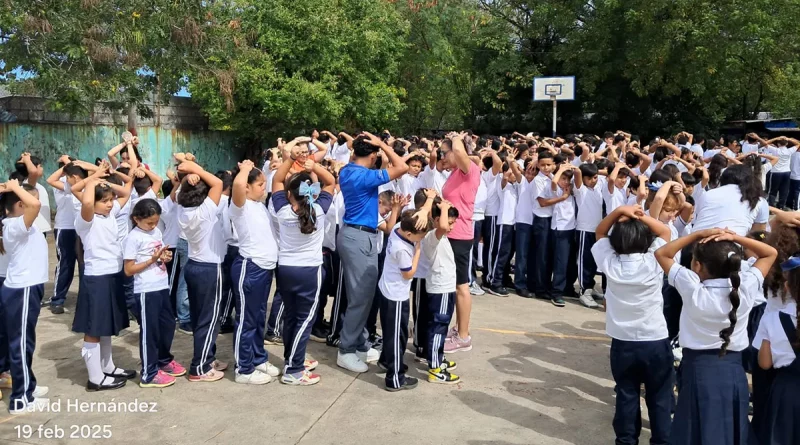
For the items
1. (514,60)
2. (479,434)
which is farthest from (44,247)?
(514,60)

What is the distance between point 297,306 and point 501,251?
3734 millimetres

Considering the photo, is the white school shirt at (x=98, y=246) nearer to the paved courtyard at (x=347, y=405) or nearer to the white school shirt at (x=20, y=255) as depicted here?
the white school shirt at (x=20, y=255)

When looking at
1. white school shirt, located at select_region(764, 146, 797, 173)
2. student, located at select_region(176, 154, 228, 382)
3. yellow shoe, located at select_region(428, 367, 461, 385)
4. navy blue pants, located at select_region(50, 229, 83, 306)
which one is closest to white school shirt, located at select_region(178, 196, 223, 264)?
student, located at select_region(176, 154, 228, 382)

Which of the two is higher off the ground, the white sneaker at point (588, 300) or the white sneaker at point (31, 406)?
the white sneaker at point (588, 300)

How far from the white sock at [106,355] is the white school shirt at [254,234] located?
4.06 feet

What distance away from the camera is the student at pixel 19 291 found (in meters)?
4.52

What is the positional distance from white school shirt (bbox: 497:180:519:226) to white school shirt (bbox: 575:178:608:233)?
804mm

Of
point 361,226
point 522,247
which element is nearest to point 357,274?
point 361,226

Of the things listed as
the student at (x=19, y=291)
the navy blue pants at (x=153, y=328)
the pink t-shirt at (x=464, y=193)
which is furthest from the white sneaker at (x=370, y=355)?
the student at (x=19, y=291)

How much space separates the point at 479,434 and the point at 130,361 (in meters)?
3.15

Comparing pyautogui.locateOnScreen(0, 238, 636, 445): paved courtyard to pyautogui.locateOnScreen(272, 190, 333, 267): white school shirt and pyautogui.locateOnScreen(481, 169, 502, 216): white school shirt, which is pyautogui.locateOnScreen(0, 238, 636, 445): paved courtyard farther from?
pyautogui.locateOnScreen(481, 169, 502, 216): white school shirt

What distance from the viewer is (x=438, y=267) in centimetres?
528

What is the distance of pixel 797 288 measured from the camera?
3.38 meters

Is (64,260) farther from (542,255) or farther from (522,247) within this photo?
(542,255)
